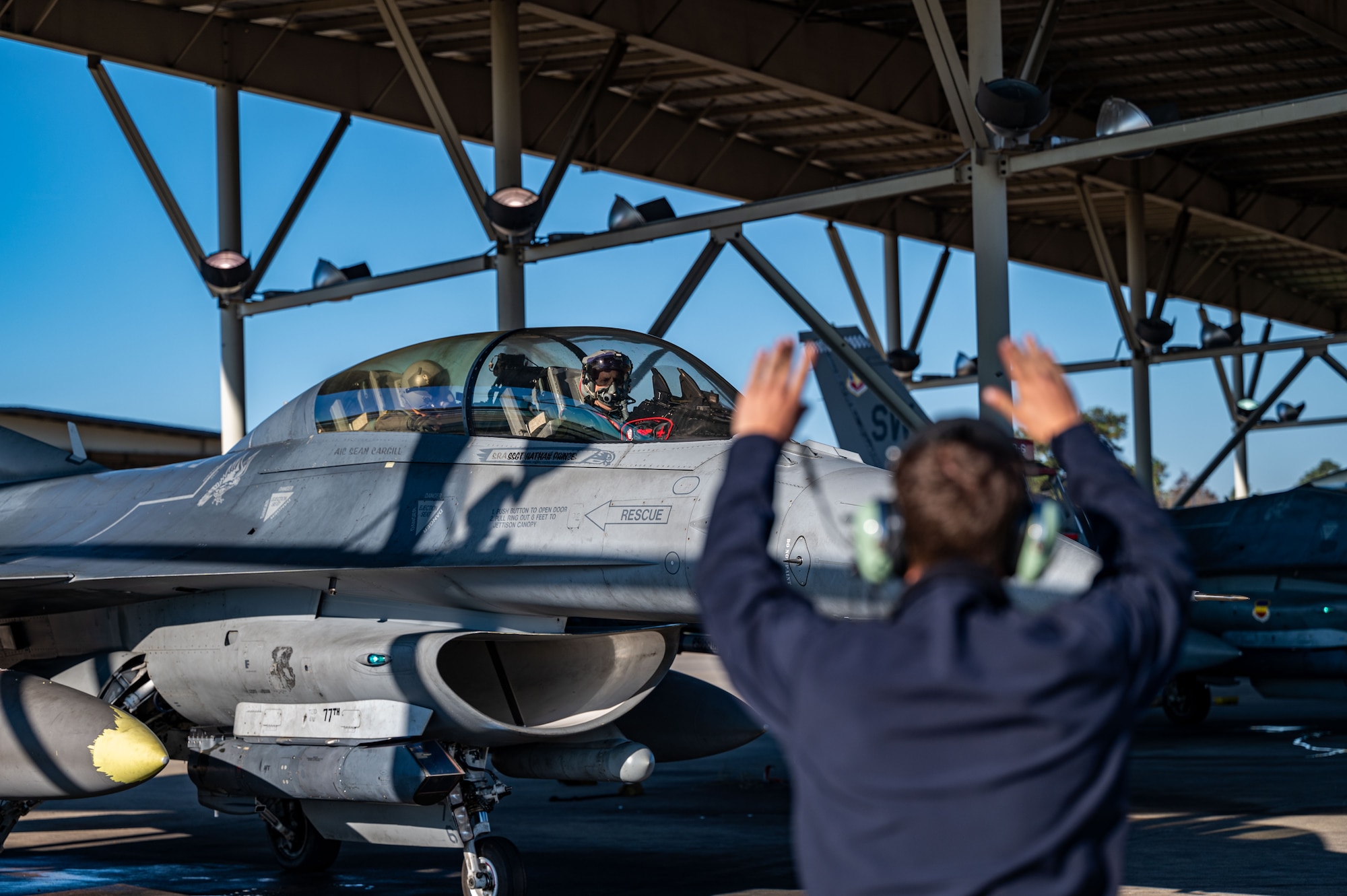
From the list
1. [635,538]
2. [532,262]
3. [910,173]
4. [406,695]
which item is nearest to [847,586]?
[635,538]

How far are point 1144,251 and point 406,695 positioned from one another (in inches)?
808

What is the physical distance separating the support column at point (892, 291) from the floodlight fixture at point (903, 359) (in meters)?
0.25

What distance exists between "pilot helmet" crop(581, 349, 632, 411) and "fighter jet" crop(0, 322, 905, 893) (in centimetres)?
1

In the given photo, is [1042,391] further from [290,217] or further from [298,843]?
[290,217]

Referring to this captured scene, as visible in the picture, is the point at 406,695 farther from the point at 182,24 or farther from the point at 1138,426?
the point at 1138,426

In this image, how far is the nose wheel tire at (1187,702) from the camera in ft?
53.4

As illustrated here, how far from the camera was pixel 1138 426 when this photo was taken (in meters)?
24.4

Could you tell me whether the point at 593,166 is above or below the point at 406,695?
above

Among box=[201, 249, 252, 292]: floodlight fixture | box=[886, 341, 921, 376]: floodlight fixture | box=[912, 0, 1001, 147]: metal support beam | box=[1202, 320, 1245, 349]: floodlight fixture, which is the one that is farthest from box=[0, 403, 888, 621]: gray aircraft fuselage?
box=[1202, 320, 1245, 349]: floodlight fixture

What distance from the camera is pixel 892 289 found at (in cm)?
2727

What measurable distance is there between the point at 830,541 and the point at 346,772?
2597mm


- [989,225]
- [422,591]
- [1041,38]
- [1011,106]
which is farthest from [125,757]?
[1041,38]

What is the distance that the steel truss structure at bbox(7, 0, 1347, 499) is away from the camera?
42.0 feet

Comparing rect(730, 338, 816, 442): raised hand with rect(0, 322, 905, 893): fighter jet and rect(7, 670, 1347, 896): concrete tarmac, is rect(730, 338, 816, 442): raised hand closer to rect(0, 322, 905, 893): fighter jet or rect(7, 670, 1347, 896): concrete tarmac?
rect(0, 322, 905, 893): fighter jet
